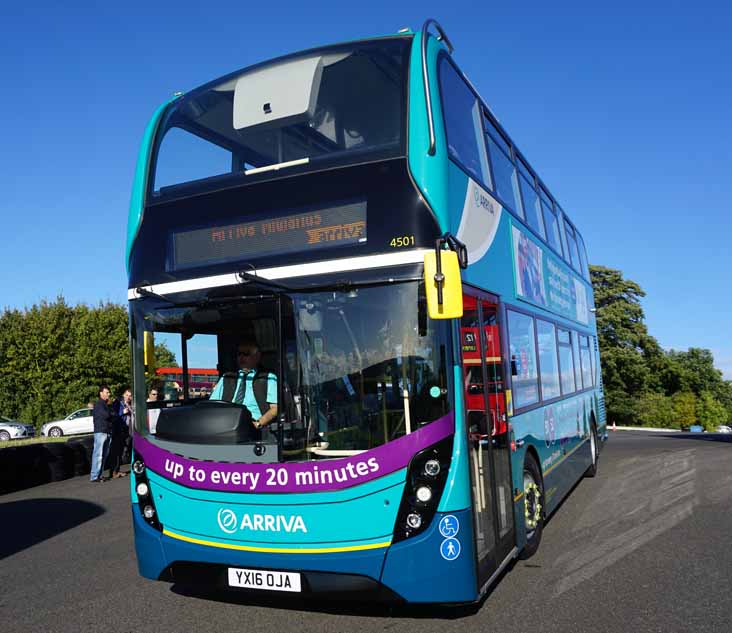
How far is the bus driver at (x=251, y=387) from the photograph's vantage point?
4.79 metres

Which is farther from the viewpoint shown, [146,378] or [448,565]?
[146,378]

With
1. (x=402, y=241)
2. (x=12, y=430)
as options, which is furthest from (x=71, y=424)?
(x=402, y=241)

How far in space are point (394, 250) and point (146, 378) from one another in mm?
2228

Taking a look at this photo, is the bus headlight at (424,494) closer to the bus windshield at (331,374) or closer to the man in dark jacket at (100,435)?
the bus windshield at (331,374)

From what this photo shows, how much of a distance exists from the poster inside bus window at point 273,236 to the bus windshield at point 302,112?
40cm

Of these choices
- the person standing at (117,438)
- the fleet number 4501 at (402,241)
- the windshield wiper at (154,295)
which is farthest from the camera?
the person standing at (117,438)

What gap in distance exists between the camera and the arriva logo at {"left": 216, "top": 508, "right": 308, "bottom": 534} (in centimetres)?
450

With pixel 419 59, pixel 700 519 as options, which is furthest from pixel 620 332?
pixel 419 59

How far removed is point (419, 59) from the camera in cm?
513

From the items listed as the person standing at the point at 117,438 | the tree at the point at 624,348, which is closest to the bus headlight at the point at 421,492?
the person standing at the point at 117,438

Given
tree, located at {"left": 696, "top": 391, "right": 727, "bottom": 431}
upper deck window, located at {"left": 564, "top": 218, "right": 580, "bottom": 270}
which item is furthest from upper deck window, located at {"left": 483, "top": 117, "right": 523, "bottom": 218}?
tree, located at {"left": 696, "top": 391, "right": 727, "bottom": 431}

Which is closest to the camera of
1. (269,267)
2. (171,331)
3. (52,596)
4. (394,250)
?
(394,250)

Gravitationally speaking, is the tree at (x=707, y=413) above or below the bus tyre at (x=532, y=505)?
below

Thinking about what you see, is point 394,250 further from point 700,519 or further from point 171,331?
point 700,519
